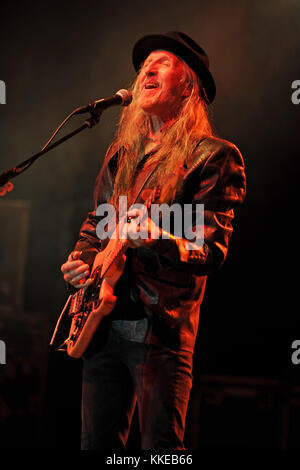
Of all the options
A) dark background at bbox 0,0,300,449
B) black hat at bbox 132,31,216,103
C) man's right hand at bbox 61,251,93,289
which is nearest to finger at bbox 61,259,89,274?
man's right hand at bbox 61,251,93,289

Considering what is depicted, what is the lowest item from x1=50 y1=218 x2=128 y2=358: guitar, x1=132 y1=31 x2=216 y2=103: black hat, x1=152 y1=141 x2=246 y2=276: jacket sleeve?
x1=50 y1=218 x2=128 y2=358: guitar

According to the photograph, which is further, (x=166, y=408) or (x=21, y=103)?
(x=21, y=103)

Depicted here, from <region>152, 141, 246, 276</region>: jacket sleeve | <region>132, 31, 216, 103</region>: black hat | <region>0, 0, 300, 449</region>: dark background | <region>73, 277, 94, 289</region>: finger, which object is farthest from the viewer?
<region>0, 0, 300, 449</region>: dark background

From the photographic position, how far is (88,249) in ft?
6.23

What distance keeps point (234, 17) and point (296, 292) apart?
188cm

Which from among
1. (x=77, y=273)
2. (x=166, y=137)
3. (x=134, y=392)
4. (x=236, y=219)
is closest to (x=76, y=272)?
(x=77, y=273)

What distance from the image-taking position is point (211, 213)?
1.57 m

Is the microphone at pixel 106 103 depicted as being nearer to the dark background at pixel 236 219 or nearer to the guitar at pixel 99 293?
the guitar at pixel 99 293

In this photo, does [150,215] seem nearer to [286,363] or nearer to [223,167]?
[223,167]

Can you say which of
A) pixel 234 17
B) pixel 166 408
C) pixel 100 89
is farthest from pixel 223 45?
pixel 166 408

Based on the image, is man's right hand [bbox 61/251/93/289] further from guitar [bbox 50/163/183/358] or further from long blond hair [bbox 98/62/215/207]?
long blond hair [bbox 98/62/215/207]

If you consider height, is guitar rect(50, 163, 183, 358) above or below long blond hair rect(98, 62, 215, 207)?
below

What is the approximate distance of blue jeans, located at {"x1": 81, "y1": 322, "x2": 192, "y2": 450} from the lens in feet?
4.92

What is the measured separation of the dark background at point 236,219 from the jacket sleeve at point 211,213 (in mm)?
1398
